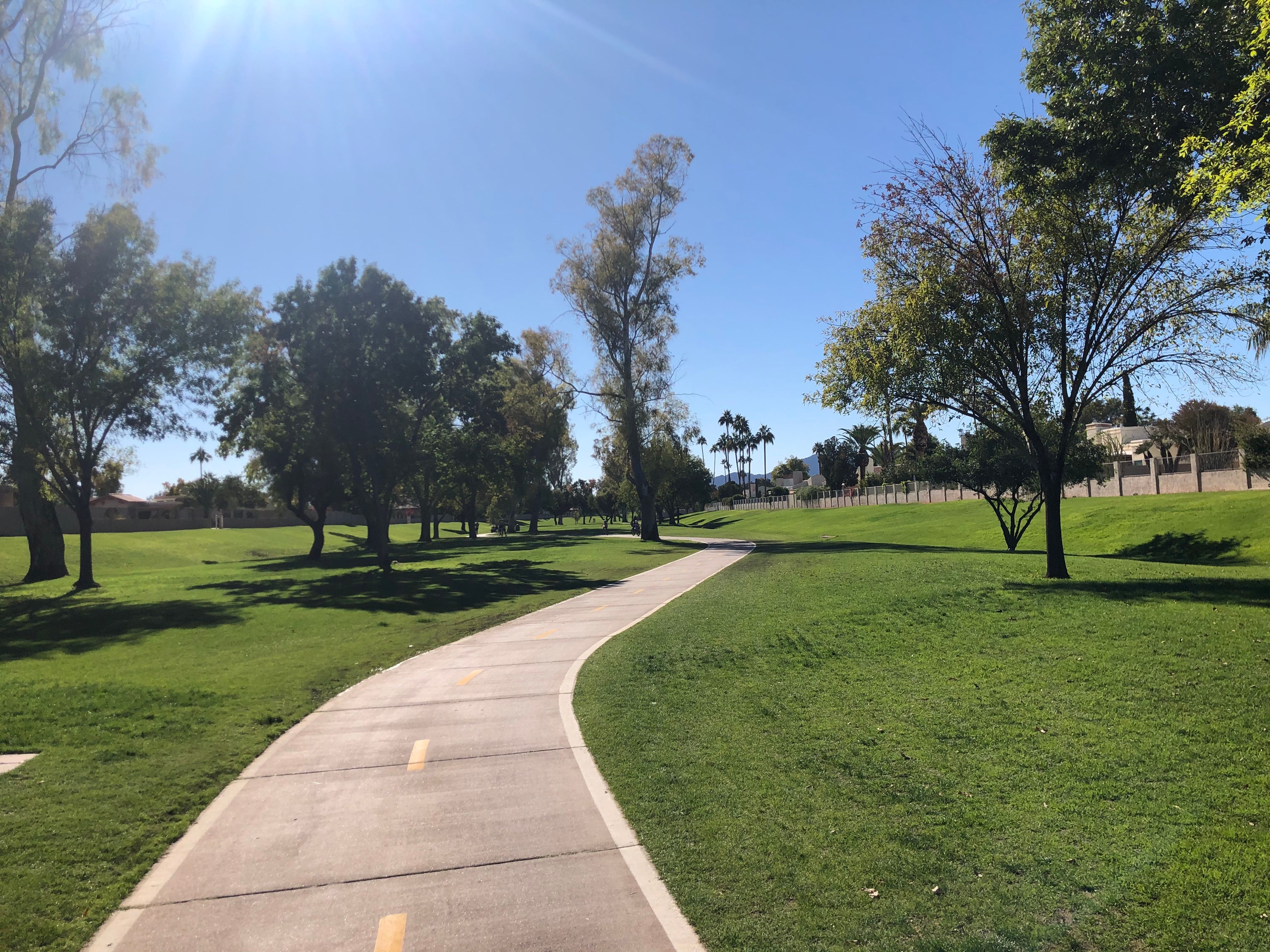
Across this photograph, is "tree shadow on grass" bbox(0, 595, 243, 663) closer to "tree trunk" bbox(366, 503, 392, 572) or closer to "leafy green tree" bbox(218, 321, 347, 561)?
"tree trunk" bbox(366, 503, 392, 572)

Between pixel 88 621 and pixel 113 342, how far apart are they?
1361 centimetres

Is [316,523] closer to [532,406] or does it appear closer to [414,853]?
[532,406]

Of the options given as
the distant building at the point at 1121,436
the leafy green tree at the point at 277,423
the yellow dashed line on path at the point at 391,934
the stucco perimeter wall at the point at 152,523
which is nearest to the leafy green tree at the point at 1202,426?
the distant building at the point at 1121,436

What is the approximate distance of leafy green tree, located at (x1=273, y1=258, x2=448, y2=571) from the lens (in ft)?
109

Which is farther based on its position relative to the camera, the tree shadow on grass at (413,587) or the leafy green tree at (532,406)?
the leafy green tree at (532,406)

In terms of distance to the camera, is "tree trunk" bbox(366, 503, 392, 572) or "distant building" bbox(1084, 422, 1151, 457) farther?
"distant building" bbox(1084, 422, 1151, 457)

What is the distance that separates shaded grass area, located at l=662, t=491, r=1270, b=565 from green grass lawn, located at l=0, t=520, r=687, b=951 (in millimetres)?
19179

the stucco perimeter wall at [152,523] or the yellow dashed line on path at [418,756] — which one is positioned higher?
the stucco perimeter wall at [152,523]

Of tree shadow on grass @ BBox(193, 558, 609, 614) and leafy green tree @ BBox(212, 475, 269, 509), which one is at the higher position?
leafy green tree @ BBox(212, 475, 269, 509)

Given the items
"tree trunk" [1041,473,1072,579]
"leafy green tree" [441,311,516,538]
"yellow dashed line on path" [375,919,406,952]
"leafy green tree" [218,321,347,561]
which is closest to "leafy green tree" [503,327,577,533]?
"leafy green tree" [441,311,516,538]

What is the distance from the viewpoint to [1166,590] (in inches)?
614

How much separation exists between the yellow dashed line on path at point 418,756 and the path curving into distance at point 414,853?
0.08ft

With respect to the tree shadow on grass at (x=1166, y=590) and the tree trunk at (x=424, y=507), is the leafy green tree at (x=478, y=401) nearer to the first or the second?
the tree trunk at (x=424, y=507)

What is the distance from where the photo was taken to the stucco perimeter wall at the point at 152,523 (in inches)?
2488
